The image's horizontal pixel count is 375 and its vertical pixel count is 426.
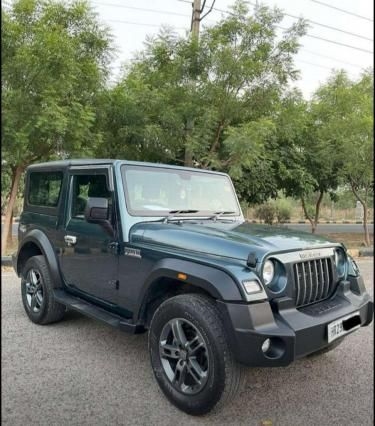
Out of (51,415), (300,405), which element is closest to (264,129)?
(300,405)

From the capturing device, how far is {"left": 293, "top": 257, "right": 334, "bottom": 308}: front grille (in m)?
2.59

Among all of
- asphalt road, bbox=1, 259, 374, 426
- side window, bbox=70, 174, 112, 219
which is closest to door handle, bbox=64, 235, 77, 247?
side window, bbox=70, 174, 112, 219

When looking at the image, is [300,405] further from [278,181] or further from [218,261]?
[278,181]

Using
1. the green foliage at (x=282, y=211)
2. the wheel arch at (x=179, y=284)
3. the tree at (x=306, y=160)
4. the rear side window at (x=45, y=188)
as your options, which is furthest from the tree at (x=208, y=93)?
the green foliage at (x=282, y=211)

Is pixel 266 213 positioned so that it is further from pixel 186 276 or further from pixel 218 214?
pixel 186 276

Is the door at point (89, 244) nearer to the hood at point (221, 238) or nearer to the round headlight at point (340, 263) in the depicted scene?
the hood at point (221, 238)

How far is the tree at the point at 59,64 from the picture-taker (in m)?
4.57

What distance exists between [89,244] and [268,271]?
1.63 m

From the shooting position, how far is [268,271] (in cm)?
249

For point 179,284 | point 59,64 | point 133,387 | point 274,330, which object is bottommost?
point 133,387

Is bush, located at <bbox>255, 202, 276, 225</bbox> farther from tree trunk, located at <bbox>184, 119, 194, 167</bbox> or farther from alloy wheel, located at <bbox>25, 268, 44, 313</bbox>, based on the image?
alloy wheel, located at <bbox>25, 268, 44, 313</bbox>

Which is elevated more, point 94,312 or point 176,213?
point 176,213

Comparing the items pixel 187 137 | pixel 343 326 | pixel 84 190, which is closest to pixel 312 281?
pixel 343 326

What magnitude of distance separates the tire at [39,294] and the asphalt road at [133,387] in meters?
0.15
